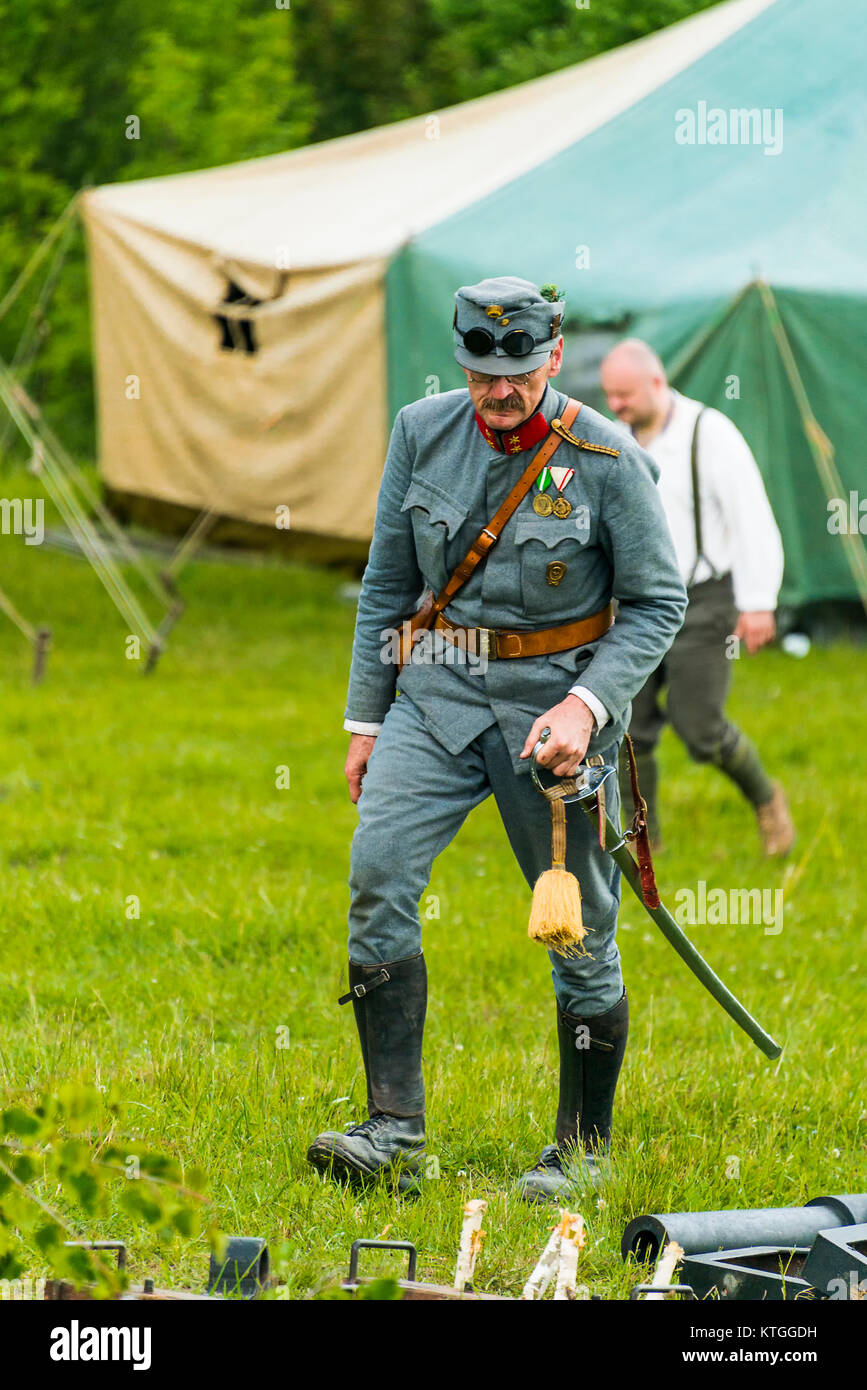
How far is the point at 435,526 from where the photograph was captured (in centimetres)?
359

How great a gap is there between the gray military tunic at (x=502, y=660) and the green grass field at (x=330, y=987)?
0.50 m

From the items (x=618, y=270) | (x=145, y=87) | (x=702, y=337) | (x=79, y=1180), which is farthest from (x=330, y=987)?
(x=145, y=87)

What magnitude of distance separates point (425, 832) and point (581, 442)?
0.88 metres

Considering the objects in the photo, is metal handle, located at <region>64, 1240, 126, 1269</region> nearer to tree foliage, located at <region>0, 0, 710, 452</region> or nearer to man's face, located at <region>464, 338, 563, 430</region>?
man's face, located at <region>464, 338, 563, 430</region>

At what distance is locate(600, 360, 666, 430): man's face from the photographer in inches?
247

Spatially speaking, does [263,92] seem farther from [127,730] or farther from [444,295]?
[127,730]

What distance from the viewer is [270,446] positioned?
12406mm

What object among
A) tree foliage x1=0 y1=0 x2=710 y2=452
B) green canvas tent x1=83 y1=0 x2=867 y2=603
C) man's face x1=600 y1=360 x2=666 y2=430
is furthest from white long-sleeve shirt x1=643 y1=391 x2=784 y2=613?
tree foliage x1=0 y1=0 x2=710 y2=452

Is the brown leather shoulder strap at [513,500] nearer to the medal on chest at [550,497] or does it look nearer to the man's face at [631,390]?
the medal on chest at [550,497]

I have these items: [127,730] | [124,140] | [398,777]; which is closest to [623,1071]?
[398,777]

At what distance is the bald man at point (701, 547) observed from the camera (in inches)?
251

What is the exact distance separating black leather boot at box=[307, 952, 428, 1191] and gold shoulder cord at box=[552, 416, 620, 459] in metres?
1.15

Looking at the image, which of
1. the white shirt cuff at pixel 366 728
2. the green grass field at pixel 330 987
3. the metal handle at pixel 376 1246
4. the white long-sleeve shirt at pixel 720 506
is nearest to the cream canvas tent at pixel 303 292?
the green grass field at pixel 330 987

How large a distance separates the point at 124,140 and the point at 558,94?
1431 cm
